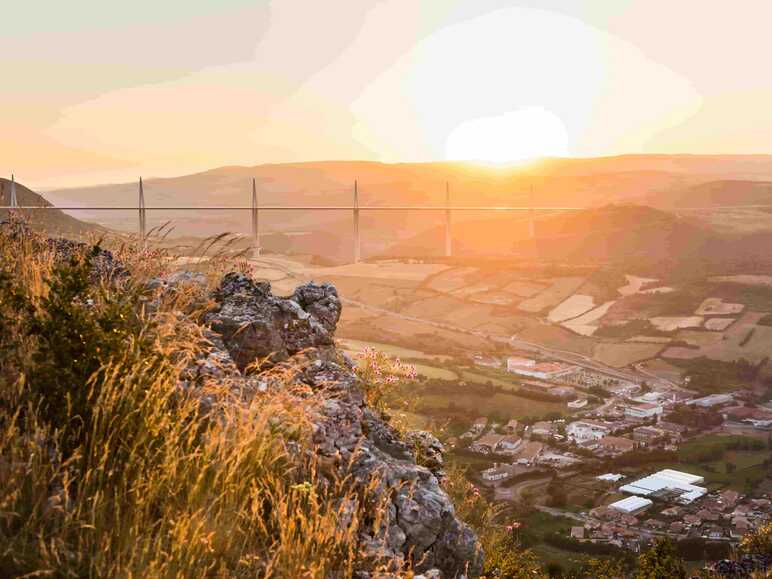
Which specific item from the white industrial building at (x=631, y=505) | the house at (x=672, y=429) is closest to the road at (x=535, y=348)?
the house at (x=672, y=429)

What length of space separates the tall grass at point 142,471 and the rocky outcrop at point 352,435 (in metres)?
0.20

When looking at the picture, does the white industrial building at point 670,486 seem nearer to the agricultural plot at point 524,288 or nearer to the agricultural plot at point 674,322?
the agricultural plot at point 674,322

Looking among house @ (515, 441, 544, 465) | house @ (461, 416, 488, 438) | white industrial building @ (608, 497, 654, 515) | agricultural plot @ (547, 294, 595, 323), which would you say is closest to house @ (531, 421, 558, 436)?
house @ (515, 441, 544, 465)

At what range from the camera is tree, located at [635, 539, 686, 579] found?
16703 millimetres

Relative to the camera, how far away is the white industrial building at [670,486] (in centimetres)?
4041

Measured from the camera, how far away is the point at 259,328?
21.7 ft

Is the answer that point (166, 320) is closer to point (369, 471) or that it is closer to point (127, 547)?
point (369, 471)

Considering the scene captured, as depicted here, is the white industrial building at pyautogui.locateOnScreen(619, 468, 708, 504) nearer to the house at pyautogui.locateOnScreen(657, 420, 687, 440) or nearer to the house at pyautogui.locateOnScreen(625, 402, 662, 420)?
the house at pyautogui.locateOnScreen(657, 420, 687, 440)

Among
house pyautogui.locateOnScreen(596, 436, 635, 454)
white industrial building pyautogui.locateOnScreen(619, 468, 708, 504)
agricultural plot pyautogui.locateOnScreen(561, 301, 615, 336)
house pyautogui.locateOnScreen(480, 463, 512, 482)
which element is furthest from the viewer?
agricultural plot pyautogui.locateOnScreen(561, 301, 615, 336)

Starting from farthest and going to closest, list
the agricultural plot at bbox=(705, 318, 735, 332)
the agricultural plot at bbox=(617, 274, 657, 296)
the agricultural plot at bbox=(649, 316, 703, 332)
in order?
the agricultural plot at bbox=(617, 274, 657, 296) < the agricultural plot at bbox=(649, 316, 703, 332) < the agricultural plot at bbox=(705, 318, 735, 332)

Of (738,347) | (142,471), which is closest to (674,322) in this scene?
(738,347)

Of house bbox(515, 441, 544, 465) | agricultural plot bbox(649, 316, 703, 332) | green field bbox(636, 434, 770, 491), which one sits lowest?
green field bbox(636, 434, 770, 491)

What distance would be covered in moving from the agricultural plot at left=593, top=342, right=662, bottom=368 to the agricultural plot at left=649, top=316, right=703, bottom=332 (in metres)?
5.45

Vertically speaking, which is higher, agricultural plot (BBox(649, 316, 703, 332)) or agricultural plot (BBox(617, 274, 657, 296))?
agricultural plot (BBox(617, 274, 657, 296))
